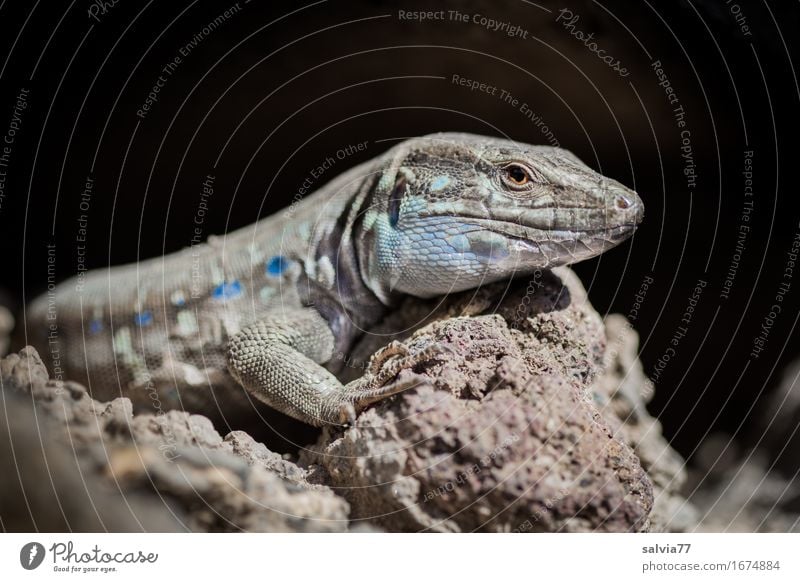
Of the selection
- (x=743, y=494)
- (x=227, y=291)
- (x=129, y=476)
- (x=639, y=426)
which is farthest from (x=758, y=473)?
(x=129, y=476)

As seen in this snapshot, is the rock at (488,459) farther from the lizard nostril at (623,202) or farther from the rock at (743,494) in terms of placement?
the rock at (743,494)

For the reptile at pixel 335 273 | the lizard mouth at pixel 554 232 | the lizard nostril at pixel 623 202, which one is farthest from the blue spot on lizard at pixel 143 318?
the lizard nostril at pixel 623 202

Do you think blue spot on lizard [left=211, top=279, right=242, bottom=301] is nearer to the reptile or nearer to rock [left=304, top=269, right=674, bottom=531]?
the reptile

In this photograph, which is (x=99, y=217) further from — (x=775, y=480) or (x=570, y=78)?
(x=775, y=480)

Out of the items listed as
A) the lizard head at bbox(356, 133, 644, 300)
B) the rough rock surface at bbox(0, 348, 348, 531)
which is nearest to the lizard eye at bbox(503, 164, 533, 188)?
the lizard head at bbox(356, 133, 644, 300)

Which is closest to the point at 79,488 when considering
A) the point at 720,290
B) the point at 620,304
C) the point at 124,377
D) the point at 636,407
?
the point at 124,377

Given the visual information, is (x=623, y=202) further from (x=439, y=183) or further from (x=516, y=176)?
(x=439, y=183)
